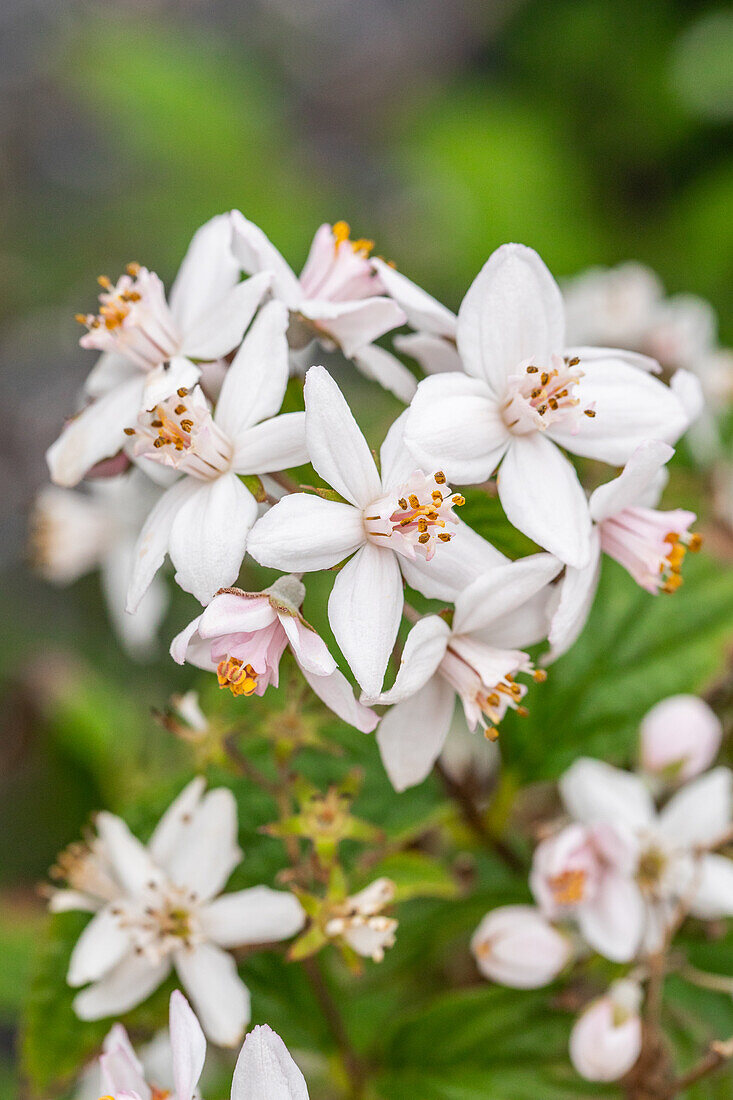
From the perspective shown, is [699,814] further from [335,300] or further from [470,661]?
[335,300]

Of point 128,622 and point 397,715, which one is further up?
point 397,715

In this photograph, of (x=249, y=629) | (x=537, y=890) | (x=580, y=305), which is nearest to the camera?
(x=249, y=629)

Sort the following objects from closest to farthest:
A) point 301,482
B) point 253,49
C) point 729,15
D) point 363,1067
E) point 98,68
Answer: point 301,482 < point 363,1067 < point 729,15 < point 98,68 < point 253,49

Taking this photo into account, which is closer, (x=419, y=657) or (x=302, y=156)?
(x=419, y=657)

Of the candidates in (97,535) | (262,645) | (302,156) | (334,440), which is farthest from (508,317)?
(302,156)

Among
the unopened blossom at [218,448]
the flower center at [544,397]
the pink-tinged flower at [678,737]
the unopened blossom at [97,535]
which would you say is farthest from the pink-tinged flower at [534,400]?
the unopened blossom at [97,535]

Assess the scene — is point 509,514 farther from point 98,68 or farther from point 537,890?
point 98,68

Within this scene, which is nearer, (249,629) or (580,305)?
(249,629)

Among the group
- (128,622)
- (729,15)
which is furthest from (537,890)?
(729,15)
